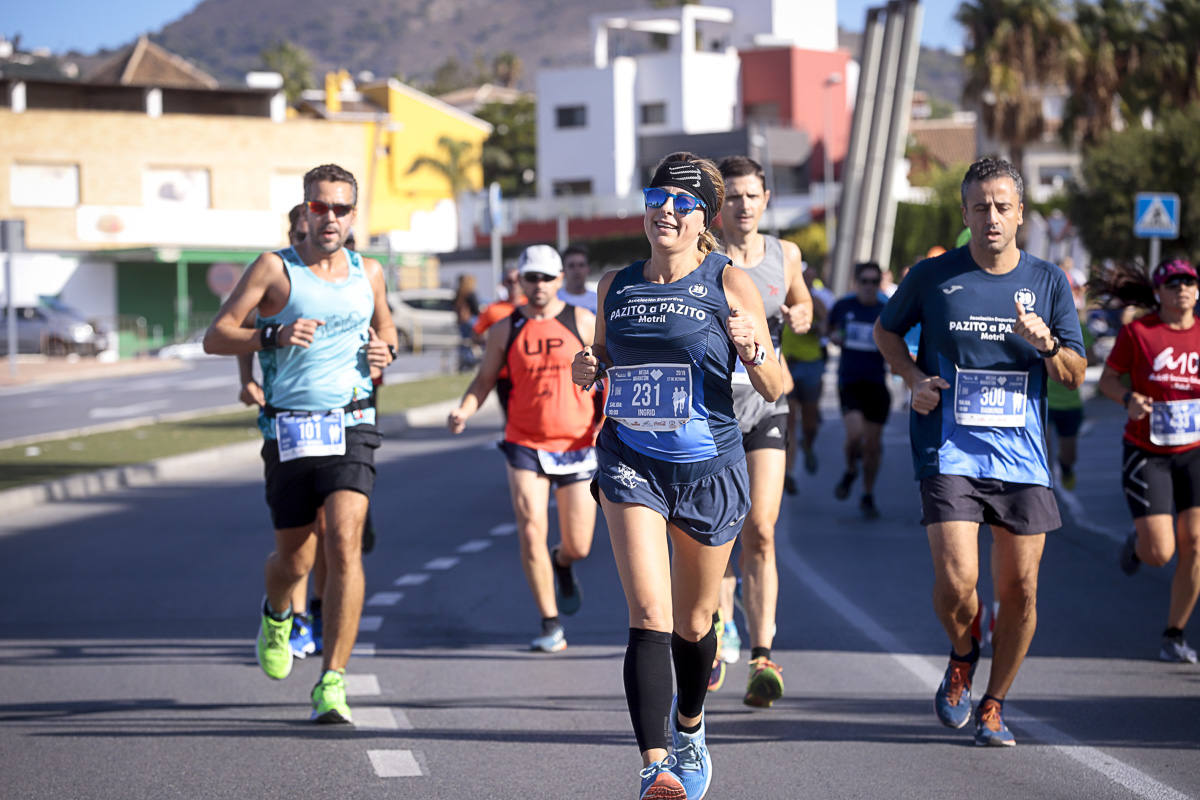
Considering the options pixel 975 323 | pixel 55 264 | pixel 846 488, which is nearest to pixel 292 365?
pixel 975 323

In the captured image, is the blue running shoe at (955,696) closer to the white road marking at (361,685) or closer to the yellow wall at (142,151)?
the white road marking at (361,685)

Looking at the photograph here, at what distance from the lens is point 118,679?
7.88 m

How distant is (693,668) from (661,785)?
0.58 metres

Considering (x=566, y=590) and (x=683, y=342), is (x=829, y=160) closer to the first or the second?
(x=566, y=590)

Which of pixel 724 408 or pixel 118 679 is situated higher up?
pixel 724 408

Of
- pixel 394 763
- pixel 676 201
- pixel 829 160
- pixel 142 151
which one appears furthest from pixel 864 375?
pixel 829 160

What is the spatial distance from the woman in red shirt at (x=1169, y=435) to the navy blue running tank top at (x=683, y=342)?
3287mm

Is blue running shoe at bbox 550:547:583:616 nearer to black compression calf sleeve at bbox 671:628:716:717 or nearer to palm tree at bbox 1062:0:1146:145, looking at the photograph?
black compression calf sleeve at bbox 671:628:716:717

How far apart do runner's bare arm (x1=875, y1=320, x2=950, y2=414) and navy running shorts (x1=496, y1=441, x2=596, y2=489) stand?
2.37m

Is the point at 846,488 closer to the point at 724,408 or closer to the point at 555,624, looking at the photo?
the point at 555,624

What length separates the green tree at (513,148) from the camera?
3708 inches

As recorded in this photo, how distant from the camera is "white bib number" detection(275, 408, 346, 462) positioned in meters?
6.93

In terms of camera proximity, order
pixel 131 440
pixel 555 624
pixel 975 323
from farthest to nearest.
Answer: pixel 131 440
pixel 555 624
pixel 975 323

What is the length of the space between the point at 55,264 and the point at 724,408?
56069 mm
